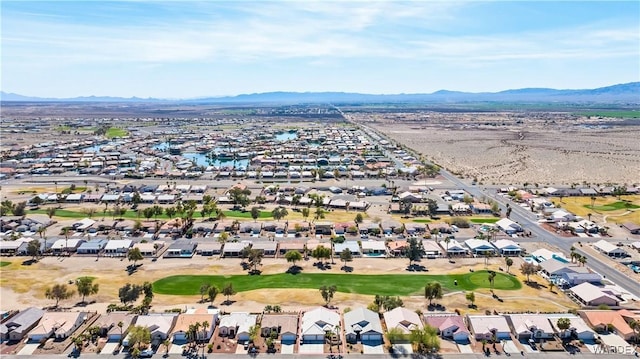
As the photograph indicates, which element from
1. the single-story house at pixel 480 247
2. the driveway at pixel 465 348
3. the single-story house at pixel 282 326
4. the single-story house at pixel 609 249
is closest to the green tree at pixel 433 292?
the driveway at pixel 465 348

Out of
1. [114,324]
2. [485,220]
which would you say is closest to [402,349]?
[114,324]

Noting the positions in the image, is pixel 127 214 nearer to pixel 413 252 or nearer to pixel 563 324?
pixel 413 252

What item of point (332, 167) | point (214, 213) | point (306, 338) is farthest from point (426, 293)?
point (332, 167)

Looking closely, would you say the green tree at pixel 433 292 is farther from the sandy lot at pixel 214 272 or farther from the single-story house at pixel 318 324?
the single-story house at pixel 318 324

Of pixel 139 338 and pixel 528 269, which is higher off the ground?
pixel 528 269

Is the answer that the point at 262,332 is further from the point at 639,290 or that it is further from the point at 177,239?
the point at 639,290

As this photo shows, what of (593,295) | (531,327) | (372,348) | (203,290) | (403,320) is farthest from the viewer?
(203,290)
